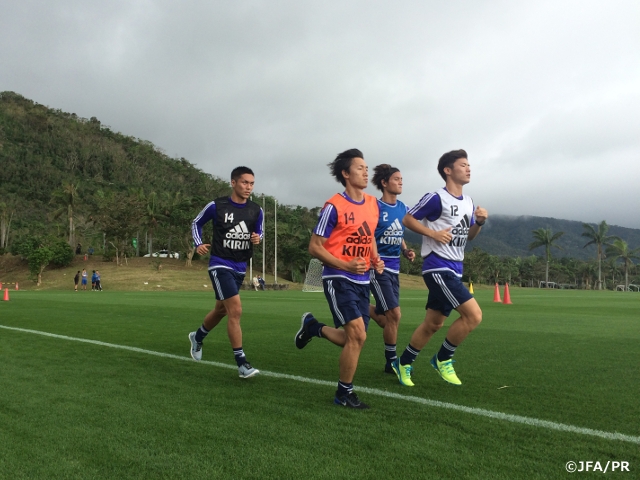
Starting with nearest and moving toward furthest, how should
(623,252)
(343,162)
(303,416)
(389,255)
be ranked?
(303,416) → (343,162) → (389,255) → (623,252)

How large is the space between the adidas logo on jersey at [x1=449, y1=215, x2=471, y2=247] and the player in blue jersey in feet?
3.06

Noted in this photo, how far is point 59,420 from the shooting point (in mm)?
3846

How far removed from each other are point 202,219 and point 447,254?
2849 millimetres

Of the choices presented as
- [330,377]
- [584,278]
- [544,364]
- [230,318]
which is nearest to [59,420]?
[230,318]

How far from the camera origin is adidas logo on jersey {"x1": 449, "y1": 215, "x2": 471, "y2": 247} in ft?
17.0

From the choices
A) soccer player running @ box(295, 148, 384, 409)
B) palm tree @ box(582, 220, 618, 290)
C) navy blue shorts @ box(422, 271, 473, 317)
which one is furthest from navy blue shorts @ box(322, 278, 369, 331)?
palm tree @ box(582, 220, 618, 290)

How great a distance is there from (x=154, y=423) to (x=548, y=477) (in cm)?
263

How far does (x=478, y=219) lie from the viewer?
17.2 ft

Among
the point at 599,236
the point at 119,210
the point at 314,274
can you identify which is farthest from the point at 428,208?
the point at 599,236

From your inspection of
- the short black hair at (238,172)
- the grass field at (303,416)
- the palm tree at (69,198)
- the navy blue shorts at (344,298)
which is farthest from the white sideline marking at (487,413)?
the palm tree at (69,198)

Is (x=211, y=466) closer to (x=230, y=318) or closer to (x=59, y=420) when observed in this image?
(x=59, y=420)

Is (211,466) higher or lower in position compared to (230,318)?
lower

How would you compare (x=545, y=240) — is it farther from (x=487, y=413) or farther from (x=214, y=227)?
(x=487, y=413)

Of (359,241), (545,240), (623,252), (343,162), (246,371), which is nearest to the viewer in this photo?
(359,241)
